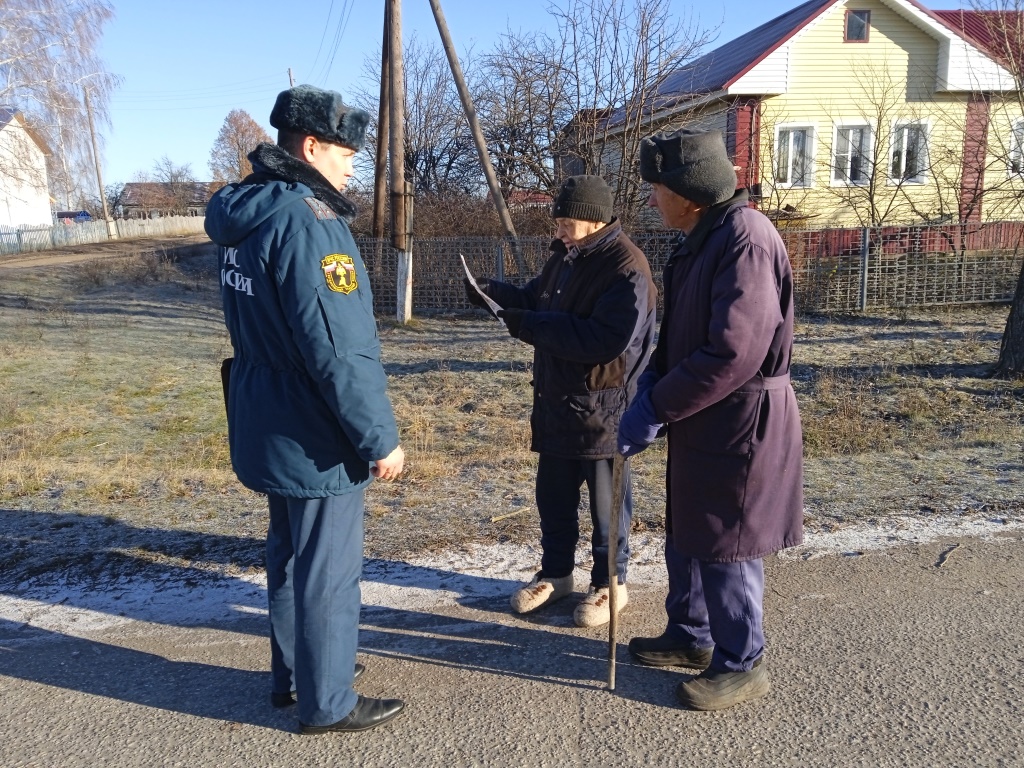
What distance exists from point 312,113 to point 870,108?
21.4 meters

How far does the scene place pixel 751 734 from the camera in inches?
101

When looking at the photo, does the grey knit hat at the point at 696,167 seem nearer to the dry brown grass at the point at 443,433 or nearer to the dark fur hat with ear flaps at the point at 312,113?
the dark fur hat with ear flaps at the point at 312,113

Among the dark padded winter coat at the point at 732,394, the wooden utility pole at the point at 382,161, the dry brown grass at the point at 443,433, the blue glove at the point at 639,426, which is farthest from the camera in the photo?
the wooden utility pole at the point at 382,161

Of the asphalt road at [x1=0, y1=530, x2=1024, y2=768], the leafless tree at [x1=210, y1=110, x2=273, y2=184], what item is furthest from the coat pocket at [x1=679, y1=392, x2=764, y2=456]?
the leafless tree at [x1=210, y1=110, x2=273, y2=184]

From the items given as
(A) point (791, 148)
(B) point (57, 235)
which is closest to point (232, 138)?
(B) point (57, 235)

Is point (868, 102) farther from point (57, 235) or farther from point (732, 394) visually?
point (57, 235)

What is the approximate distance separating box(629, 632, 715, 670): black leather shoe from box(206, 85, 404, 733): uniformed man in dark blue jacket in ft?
3.16

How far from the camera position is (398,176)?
12.8 meters

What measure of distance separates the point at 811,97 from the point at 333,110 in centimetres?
2034

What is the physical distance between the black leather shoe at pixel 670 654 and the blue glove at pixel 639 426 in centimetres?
80

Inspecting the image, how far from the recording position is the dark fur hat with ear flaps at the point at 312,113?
94.3 inches

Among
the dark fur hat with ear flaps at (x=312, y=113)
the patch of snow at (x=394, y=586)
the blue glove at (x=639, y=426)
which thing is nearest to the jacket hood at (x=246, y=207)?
the dark fur hat with ear flaps at (x=312, y=113)

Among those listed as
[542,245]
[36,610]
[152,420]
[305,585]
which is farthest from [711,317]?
[542,245]

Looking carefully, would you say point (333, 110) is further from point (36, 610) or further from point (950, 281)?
point (950, 281)
